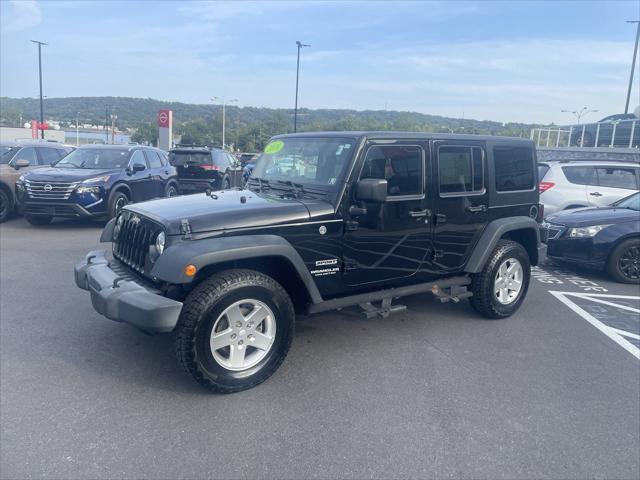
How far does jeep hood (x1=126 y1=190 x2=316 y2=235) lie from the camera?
371 cm

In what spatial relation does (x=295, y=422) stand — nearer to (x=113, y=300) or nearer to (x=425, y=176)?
(x=113, y=300)

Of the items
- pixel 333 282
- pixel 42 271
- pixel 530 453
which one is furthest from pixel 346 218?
pixel 42 271

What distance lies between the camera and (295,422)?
3342 mm

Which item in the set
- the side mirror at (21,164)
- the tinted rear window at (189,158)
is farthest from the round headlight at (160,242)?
the tinted rear window at (189,158)

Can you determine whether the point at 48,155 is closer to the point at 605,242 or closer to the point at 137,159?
the point at 137,159

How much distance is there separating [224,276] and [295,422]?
1.10 m

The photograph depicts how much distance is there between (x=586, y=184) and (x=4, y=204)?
11.9 m

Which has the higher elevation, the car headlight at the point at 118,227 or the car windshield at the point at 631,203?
the car windshield at the point at 631,203

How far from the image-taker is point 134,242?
4125 millimetres

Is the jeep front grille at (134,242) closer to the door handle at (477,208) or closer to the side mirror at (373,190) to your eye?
the side mirror at (373,190)

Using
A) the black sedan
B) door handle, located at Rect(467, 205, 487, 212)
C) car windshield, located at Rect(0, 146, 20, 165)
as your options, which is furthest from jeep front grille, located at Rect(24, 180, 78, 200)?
the black sedan

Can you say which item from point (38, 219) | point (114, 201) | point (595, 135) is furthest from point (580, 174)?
point (595, 135)

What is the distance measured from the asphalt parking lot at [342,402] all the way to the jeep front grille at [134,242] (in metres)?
0.79

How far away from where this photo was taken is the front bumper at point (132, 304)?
10.9 ft
